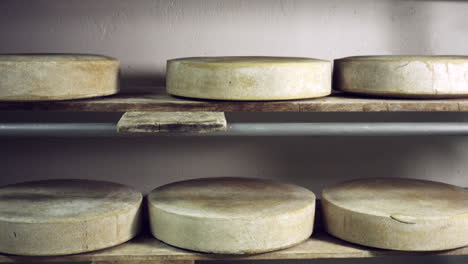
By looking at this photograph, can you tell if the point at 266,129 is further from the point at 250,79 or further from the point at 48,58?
the point at 48,58

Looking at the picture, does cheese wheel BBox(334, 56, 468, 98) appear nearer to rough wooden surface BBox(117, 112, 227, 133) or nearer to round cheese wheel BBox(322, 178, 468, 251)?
round cheese wheel BBox(322, 178, 468, 251)

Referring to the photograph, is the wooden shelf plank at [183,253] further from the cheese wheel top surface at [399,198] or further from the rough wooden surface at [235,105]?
the rough wooden surface at [235,105]

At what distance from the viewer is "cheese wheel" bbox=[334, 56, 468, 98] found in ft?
6.04

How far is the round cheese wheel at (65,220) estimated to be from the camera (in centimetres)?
172

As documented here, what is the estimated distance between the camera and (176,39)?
2.37m

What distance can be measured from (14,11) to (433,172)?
6.59 feet

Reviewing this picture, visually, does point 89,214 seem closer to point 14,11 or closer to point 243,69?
point 243,69

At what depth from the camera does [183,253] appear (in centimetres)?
180

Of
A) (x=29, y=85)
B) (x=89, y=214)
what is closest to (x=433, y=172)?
(x=89, y=214)

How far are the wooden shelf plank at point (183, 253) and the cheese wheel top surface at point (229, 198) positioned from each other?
14cm

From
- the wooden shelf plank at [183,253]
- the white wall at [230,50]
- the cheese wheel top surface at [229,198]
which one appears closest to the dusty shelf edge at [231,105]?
the cheese wheel top surface at [229,198]

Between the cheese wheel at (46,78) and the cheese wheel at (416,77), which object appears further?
the cheese wheel at (416,77)

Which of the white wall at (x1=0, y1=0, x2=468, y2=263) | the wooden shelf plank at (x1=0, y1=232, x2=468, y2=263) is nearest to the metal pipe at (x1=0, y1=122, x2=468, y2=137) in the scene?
the wooden shelf plank at (x1=0, y1=232, x2=468, y2=263)

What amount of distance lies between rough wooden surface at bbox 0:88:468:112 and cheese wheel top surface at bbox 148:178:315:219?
34 cm
